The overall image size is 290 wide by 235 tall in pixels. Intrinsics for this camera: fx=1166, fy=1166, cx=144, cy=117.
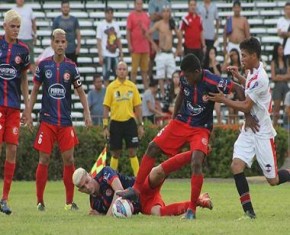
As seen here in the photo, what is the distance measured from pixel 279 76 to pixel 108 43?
422 cm

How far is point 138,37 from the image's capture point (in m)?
28.4

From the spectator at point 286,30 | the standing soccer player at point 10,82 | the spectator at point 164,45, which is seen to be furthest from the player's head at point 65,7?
the standing soccer player at point 10,82

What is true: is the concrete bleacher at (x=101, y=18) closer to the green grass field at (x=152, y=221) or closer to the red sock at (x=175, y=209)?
the green grass field at (x=152, y=221)

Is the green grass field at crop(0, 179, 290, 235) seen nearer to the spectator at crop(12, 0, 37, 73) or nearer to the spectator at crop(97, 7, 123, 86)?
the spectator at crop(12, 0, 37, 73)

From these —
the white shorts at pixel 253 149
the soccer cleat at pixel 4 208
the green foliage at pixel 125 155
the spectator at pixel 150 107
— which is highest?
the white shorts at pixel 253 149

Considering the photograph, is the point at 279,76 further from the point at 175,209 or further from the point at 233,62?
the point at 175,209

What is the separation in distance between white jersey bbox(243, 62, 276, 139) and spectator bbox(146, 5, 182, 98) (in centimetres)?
1378

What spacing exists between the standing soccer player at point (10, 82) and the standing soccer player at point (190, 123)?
1.95m

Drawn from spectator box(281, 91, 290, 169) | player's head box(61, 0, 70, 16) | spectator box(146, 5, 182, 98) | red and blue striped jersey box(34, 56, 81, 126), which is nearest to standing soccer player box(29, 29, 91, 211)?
red and blue striped jersey box(34, 56, 81, 126)

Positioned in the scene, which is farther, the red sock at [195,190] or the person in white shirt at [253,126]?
the red sock at [195,190]

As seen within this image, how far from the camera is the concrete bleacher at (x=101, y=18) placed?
3077 cm

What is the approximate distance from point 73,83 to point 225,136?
30.8ft

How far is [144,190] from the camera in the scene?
15125 millimetres

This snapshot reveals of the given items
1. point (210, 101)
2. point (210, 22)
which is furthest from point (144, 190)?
point (210, 22)
